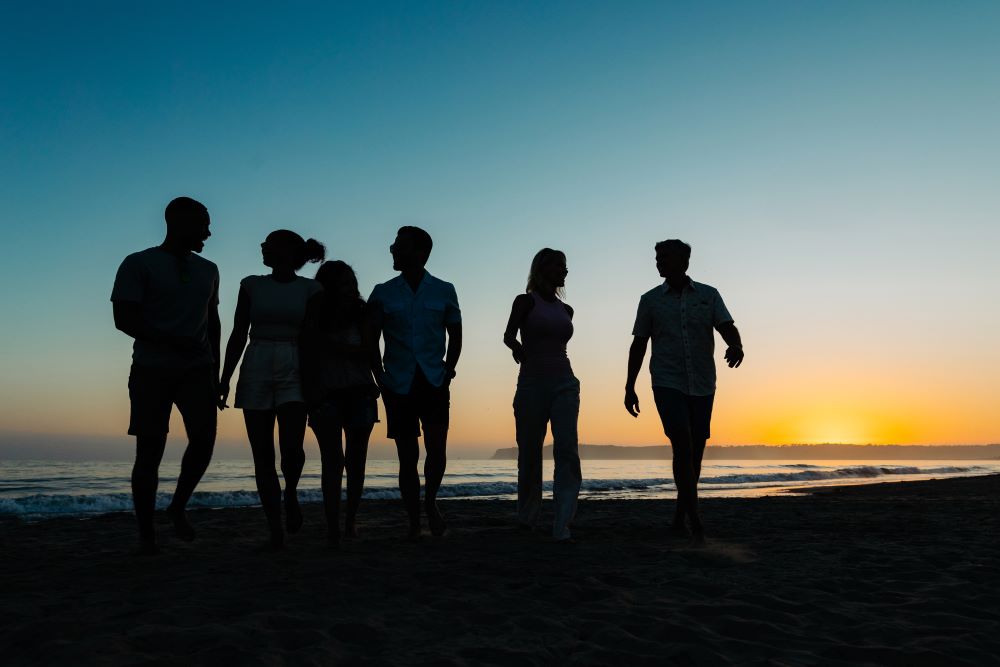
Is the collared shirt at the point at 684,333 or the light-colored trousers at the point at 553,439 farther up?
the collared shirt at the point at 684,333

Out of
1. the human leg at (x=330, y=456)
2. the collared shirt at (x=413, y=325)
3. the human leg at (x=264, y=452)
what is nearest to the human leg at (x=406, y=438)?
the collared shirt at (x=413, y=325)

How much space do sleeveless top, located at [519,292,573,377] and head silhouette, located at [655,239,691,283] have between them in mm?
950

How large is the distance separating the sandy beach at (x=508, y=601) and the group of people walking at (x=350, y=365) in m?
0.48

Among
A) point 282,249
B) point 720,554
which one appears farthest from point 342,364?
point 720,554

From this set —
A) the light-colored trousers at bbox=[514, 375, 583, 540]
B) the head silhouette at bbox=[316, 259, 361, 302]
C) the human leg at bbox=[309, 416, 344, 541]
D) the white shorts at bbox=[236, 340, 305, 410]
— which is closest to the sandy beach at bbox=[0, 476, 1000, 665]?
the light-colored trousers at bbox=[514, 375, 583, 540]

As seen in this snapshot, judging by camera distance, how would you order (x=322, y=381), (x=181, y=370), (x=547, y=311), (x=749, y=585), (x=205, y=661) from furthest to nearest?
1. (x=547, y=311)
2. (x=322, y=381)
3. (x=181, y=370)
4. (x=749, y=585)
5. (x=205, y=661)

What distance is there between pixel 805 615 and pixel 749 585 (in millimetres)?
585

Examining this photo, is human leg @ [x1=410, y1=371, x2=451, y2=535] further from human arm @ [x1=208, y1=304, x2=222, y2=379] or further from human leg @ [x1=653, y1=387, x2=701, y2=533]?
human leg @ [x1=653, y1=387, x2=701, y2=533]

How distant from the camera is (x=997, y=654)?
2.57 metres

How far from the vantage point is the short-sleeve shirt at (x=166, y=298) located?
430 centimetres

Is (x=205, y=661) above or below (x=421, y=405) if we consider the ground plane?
below

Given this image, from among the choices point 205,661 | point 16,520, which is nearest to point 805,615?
point 205,661

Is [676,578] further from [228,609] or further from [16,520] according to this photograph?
[16,520]

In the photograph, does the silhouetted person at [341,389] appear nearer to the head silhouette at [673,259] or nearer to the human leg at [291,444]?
the human leg at [291,444]
